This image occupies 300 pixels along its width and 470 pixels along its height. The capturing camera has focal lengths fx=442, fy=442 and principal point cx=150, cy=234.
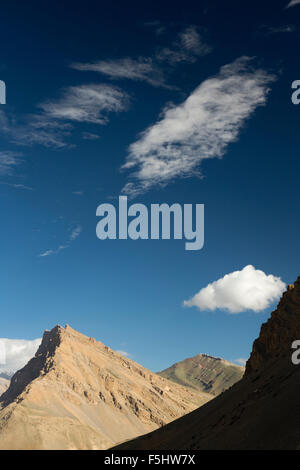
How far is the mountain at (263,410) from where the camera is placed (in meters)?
32.1

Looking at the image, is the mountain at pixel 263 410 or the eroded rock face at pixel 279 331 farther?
the eroded rock face at pixel 279 331

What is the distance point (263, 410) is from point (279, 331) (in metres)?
32.1

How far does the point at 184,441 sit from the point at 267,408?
19087mm

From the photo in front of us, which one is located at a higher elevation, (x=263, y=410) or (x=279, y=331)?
(x=279, y=331)

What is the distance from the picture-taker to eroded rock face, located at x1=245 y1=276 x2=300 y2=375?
2613 inches

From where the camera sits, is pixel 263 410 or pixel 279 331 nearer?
pixel 263 410

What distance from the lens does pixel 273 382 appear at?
4766 cm

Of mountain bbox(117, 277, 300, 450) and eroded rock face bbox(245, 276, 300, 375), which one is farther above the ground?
eroded rock face bbox(245, 276, 300, 375)

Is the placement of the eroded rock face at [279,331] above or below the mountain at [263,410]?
above

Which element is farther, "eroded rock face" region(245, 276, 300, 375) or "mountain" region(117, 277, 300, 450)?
"eroded rock face" region(245, 276, 300, 375)

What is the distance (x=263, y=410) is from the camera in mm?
38469
